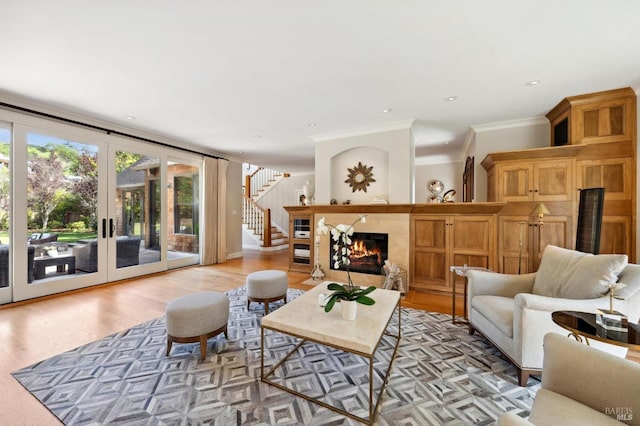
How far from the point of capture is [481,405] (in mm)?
1700

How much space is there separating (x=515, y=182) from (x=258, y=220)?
7.51 meters

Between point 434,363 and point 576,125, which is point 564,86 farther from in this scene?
point 434,363

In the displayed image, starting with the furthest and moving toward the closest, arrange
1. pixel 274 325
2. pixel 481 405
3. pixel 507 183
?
pixel 507 183
pixel 274 325
pixel 481 405

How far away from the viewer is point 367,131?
4715mm

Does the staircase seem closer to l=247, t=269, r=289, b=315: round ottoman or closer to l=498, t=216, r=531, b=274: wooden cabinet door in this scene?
l=247, t=269, r=289, b=315: round ottoman

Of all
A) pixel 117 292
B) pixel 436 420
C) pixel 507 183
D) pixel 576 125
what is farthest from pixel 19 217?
pixel 576 125

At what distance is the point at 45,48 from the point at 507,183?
5779 millimetres

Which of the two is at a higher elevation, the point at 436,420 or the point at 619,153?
the point at 619,153

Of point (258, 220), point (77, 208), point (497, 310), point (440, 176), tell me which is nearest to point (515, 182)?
point (497, 310)

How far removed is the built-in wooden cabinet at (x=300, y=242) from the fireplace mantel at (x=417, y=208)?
0.62 meters

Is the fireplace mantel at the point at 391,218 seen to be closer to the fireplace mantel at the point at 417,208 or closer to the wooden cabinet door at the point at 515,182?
the fireplace mantel at the point at 417,208

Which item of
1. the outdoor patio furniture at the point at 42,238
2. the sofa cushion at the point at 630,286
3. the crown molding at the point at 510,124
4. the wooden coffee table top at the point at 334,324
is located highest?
the crown molding at the point at 510,124

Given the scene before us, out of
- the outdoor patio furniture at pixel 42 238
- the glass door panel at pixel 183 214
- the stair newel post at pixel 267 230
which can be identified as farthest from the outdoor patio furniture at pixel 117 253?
the stair newel post at pixel 267 230

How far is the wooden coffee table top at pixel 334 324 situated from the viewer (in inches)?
64.4
